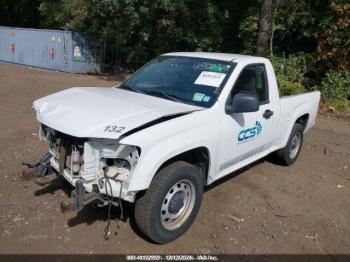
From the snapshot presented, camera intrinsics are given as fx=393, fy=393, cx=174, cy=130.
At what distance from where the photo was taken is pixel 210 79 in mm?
4641

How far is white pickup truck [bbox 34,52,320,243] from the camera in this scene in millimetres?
3607

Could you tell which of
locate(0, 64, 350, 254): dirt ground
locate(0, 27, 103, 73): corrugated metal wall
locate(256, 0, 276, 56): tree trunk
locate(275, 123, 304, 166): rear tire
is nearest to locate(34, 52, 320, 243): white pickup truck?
locate(0, 64, 350, 254): dirt ground

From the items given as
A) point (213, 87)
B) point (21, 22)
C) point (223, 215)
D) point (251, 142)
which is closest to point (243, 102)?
point (213, 87)

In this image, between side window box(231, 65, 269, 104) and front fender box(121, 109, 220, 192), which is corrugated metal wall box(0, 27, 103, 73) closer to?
side window box(231, 65, 269, 104)

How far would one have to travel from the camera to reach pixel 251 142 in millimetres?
5012

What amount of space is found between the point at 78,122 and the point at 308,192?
3565 mm

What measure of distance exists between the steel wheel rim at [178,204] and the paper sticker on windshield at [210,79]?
4.04ft

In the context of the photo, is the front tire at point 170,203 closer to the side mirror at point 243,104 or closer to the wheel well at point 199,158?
the wheel well at point 199,158

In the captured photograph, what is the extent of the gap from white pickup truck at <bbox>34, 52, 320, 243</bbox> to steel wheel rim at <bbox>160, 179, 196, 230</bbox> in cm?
1

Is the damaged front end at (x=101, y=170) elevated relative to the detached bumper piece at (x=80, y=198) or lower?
elevated

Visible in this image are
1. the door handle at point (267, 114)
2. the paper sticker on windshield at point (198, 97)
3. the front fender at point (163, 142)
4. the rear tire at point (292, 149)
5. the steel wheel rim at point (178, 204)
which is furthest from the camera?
the rear tire at point (292, 149)

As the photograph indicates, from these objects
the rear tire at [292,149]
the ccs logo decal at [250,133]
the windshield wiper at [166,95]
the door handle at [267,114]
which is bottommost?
the rear tire at [292,149]

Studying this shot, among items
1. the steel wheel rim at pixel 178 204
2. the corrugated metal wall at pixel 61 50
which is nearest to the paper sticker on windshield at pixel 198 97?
the steel wheel rim at pixel 178 204

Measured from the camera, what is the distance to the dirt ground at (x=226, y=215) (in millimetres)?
4066
